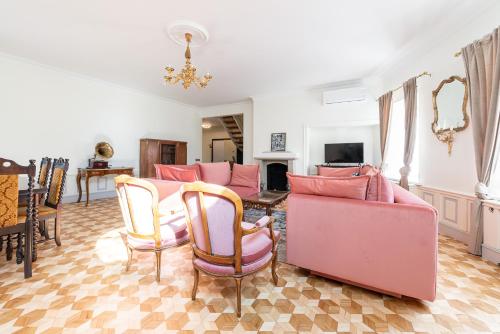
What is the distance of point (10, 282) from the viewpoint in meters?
1.81

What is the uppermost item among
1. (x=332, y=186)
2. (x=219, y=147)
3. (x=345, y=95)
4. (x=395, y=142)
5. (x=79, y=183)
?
(x=345, y=95)

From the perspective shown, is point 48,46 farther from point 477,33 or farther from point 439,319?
point 477,33

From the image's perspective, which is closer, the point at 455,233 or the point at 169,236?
the point at 169,236

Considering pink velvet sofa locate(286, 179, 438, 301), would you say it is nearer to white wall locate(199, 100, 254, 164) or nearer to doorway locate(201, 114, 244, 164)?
white wall locate(199, 100, 254, 164)

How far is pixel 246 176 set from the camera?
437 cm

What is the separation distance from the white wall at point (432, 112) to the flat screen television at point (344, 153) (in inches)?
74.1

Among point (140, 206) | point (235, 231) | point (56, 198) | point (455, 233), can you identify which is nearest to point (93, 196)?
Answer: point (56, 198)

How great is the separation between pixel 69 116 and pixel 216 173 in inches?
133

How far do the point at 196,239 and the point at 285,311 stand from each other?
2.61ft

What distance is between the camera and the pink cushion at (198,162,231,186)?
431 cm

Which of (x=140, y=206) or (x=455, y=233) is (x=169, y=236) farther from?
(x=455, y=233)

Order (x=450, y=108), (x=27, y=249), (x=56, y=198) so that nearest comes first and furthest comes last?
(x=27, y=249) → (x=56, y=198) → (x=450, y=108)

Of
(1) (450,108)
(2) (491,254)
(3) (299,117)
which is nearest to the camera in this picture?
(2) (491,254)

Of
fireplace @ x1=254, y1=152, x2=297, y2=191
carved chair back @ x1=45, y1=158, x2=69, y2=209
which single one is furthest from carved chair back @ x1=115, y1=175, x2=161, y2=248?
fireplace @ x1=254, y1=152, x2=297, y2=191
